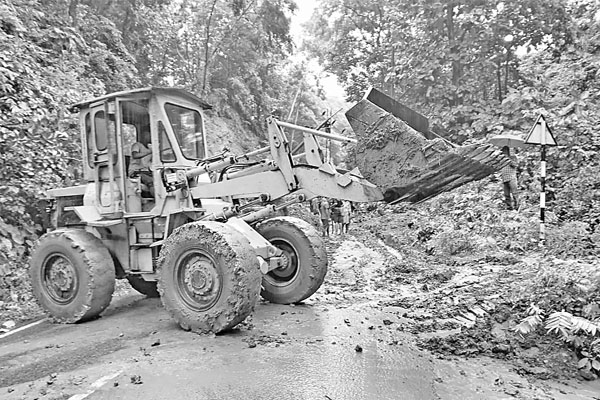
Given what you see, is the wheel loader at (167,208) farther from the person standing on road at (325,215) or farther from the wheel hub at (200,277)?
the person standing on road at (325,215)

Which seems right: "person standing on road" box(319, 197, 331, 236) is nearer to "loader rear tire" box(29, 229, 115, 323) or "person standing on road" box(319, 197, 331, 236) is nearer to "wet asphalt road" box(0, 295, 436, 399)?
"wet asphalt road" box(0, 295, 436, 399)

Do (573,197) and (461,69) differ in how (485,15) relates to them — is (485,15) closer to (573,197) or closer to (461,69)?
(461,69)

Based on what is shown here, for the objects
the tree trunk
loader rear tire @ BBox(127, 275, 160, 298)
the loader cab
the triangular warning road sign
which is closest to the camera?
the loader cab

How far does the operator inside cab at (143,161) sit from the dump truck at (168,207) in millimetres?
13

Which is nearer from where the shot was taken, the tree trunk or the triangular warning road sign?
the triangular warning road sign

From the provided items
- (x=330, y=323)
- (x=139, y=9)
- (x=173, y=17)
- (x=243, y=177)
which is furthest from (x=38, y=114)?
(x=173, y=17)

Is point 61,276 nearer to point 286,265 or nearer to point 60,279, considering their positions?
point 60,279

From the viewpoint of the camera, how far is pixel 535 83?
16.1 metres

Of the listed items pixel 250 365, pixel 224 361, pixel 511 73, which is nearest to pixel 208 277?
pixel 224 361

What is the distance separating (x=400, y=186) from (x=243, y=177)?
2.13 meters

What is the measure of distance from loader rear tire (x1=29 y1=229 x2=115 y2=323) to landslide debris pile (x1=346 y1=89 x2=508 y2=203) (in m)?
3.44

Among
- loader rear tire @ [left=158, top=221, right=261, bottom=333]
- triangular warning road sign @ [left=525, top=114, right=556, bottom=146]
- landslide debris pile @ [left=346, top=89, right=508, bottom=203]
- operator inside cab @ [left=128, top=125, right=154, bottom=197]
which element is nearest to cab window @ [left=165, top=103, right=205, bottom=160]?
operator inside cab @ [left=128, top=125, right=154, bottom=197]

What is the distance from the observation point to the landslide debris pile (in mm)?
4257

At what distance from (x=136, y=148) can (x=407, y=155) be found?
12.3 feet
